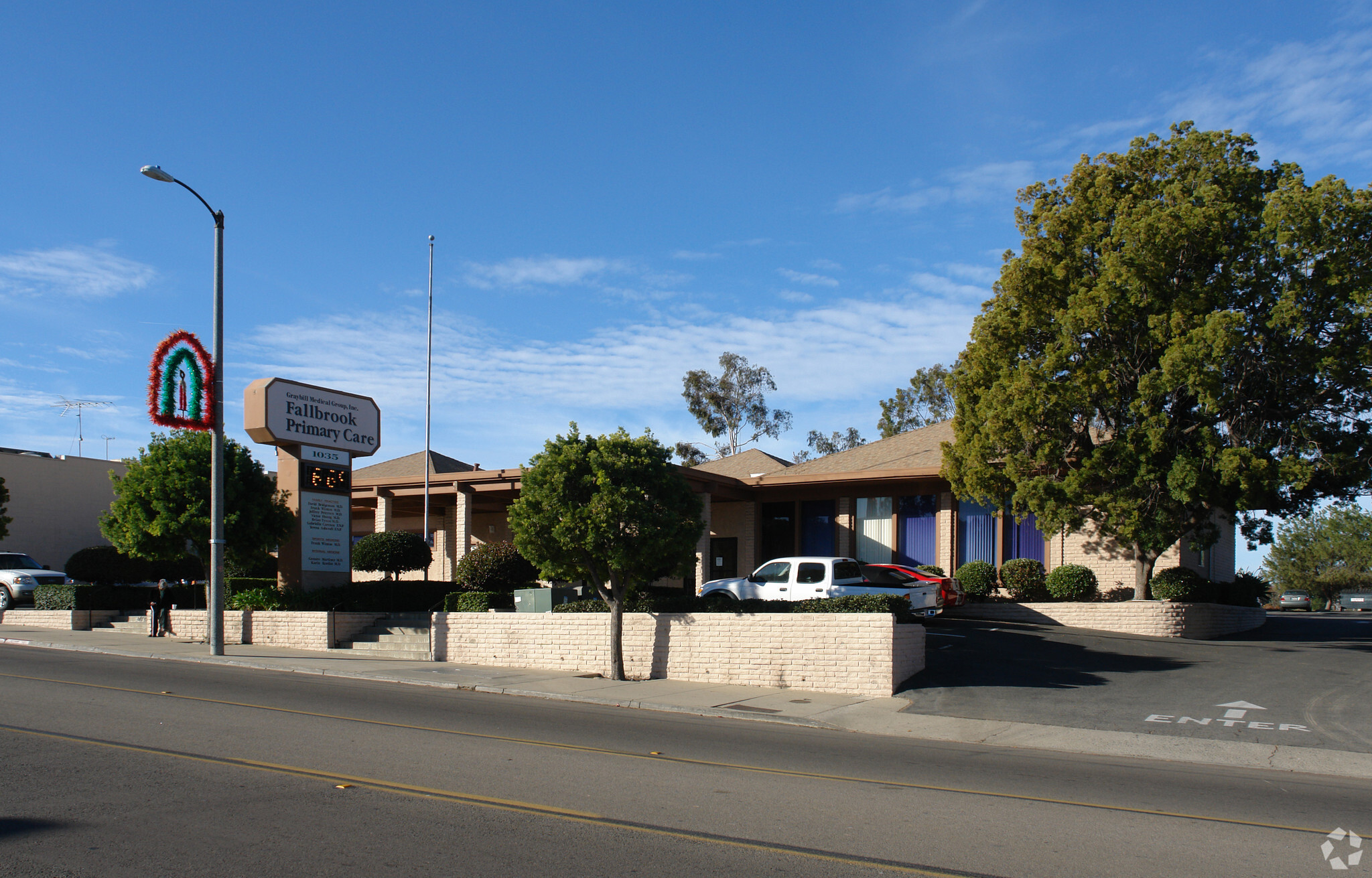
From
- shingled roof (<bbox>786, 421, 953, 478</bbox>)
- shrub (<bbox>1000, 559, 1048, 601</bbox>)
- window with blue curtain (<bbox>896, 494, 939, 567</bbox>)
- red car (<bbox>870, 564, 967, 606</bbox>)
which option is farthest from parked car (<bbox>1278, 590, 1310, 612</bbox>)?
red car (<bbox>870, 564, 967, 606</bbox>)

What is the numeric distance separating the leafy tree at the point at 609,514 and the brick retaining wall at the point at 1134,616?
10965 millimetres

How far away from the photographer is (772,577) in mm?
21281

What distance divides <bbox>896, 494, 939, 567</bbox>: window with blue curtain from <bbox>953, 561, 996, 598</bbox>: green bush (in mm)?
2095

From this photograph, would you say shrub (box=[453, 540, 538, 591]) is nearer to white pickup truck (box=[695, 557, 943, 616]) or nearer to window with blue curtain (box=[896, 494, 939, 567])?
white pickup truck (box=[695, 557, 943, 616])

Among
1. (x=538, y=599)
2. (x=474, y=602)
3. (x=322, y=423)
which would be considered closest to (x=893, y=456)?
(x=538, y=599)

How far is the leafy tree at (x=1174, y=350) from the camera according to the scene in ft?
66.0

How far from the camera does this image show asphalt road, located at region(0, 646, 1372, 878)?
20.1 feet

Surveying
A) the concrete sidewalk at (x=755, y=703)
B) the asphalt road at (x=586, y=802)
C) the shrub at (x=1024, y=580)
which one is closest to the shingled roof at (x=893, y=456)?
the shrub at (x=1024, y=580)

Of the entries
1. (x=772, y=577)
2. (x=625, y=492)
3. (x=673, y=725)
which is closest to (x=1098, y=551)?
(x=772, y=577)

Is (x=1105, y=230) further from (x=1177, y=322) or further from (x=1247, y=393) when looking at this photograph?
(x=1247, y=393)

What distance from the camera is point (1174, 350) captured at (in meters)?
20.3

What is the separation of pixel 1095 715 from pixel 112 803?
11.6m

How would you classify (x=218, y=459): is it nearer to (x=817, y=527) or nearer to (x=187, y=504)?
(x=187, y=504)

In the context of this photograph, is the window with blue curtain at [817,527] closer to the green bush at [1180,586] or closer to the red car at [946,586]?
the red car at [946,586]
